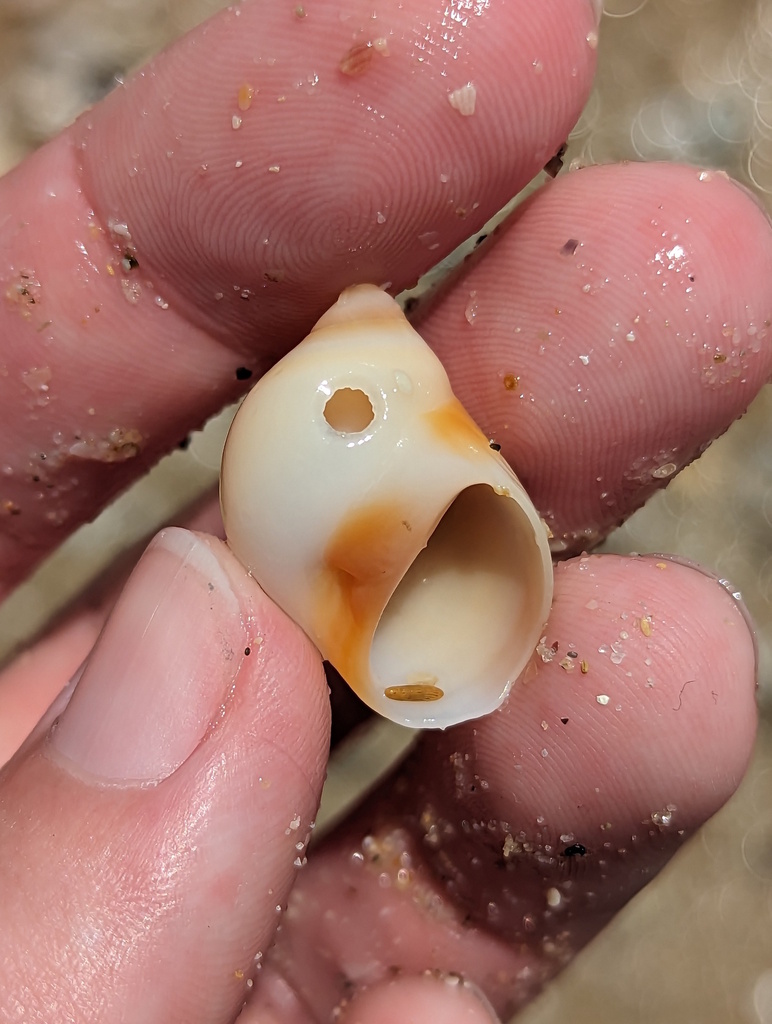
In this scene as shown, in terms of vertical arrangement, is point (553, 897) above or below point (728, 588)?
below

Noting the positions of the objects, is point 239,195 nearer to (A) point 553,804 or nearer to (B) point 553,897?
(A) point 553,804

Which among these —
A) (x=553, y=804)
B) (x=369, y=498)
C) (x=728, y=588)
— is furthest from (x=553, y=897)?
(x=369, y=498)

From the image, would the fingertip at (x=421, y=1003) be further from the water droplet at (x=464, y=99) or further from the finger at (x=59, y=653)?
the water droplet at (x=464, y=99)

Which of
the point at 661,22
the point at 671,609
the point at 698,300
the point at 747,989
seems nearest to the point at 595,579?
the point at 671,609

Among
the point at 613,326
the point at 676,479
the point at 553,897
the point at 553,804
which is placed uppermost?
the point at 613,326

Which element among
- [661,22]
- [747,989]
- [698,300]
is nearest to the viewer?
[698,300]

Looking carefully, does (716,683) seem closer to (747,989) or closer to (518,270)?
(518,270)

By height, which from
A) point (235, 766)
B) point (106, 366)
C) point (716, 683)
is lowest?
point (716, 683)

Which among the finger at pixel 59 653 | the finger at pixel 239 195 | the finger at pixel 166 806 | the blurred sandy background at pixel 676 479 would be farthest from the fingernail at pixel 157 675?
the blurred sandy background at pixel 676 479
